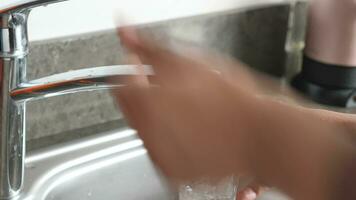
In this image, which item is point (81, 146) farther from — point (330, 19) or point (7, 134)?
point (330, 19)

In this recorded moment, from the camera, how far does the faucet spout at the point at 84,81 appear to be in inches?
17.8

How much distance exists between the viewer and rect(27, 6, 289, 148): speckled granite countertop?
597 millimetres

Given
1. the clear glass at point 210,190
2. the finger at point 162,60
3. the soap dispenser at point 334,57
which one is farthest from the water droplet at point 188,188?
the soap dispenser at point 334,57

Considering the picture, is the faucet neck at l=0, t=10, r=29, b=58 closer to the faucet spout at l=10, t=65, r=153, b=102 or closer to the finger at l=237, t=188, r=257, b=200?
the faucet spout at l=10, t=65, r=153, b=102

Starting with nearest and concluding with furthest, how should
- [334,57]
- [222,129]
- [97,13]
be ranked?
1. [222,129]
2. [97,13]
3. [334,57]

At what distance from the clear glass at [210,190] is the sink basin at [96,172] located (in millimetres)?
59

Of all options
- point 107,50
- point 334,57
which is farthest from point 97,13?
point 334,57

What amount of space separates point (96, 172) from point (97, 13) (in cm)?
18

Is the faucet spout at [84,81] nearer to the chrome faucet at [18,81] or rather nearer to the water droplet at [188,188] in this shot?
the chrome faucet at [18,81]

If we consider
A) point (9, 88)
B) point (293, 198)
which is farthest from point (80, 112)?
point (293, 198)

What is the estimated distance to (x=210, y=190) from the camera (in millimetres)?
519

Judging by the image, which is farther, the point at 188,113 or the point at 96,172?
the point at 96,172

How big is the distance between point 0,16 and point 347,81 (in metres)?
0.48

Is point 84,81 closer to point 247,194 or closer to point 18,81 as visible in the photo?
point 18,81
